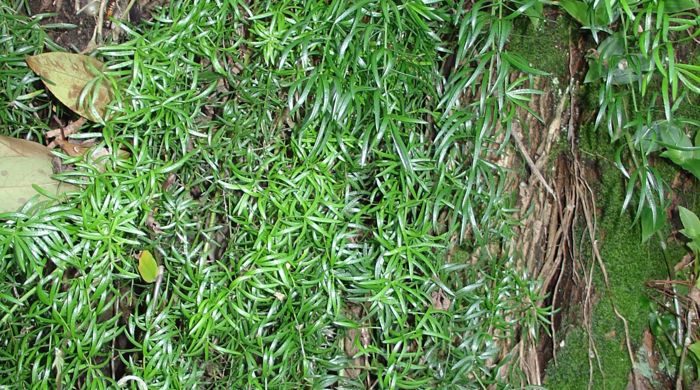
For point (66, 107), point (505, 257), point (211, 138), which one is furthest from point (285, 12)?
point (505, 257)

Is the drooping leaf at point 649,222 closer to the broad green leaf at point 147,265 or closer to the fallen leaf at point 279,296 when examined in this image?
the fallen leaf at point 279,296

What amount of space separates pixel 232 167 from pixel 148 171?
18 cm

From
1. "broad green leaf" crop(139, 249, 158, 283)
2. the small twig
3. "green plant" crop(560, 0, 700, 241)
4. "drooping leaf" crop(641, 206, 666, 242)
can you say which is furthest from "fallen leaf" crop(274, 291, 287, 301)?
"drooping leaf" crop(641, 206, 666, 242)

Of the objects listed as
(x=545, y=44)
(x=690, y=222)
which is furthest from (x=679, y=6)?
(x=690, y=222)

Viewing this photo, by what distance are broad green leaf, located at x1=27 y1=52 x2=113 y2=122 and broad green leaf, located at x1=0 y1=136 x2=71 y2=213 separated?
13 cm

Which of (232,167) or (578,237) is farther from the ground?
(232,167)

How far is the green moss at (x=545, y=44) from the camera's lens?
162cm

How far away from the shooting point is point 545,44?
5.38 feet

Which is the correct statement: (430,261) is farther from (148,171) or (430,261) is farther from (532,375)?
(148,171)

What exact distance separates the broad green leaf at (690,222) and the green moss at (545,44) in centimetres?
48

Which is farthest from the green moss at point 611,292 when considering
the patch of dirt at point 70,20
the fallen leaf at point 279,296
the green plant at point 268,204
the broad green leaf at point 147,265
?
the patch of dirt at point 70,20

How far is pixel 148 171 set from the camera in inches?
54.8

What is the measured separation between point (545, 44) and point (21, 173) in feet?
4.19

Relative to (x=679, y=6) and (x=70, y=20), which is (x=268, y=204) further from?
(x=679, y=6)
